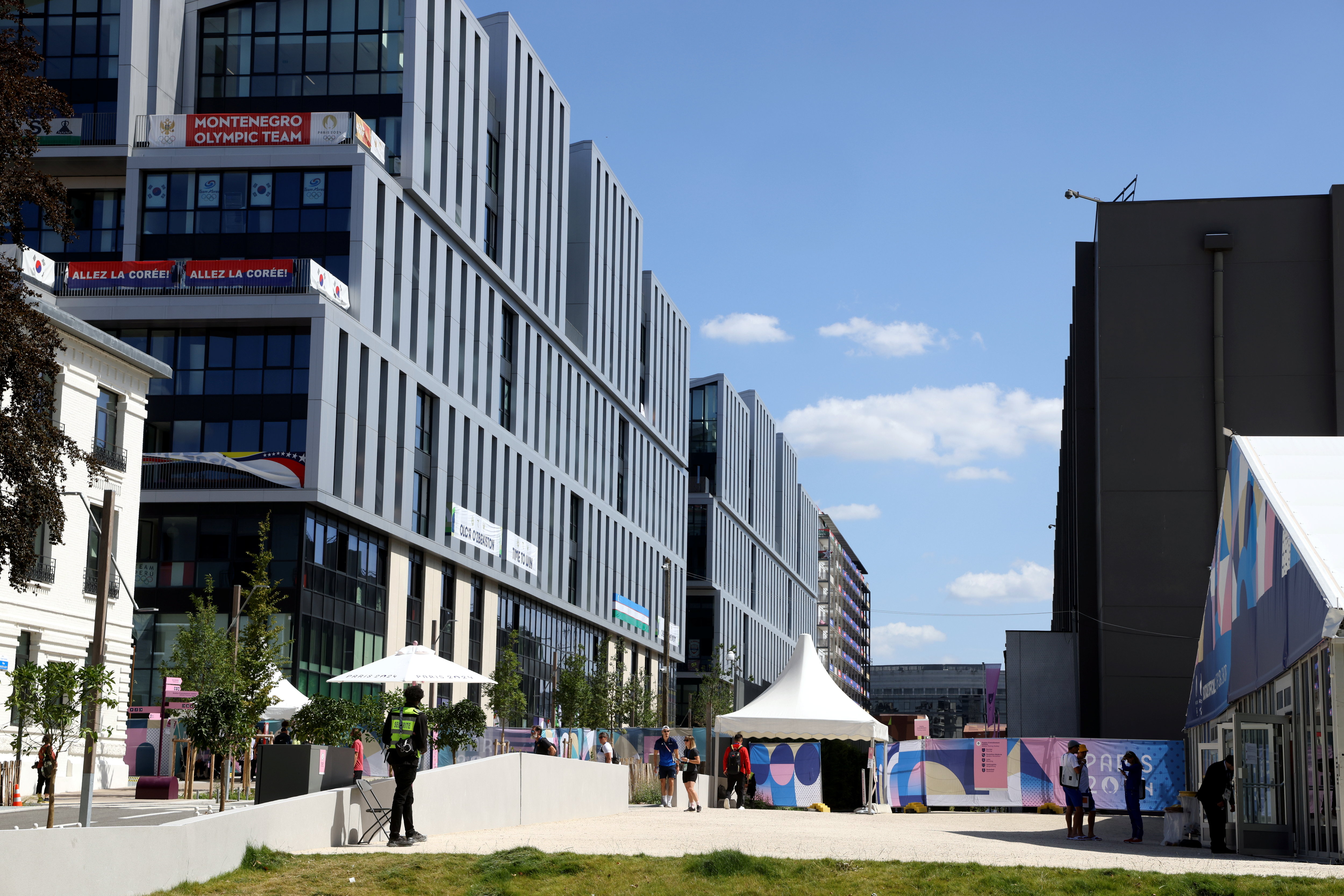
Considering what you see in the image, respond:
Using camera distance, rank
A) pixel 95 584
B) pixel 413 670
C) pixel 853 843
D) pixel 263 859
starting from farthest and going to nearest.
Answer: pixel 95 584, pixel 413 670, pixel 853 843, pixel 263 859

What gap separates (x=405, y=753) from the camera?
54.1ft

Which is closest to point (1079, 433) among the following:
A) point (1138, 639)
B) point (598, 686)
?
point (1138, 639)

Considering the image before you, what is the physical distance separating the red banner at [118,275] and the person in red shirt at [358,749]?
2351 centimetres

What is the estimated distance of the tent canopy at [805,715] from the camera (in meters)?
32.7

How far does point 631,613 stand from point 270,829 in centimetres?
6799

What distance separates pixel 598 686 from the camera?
65.5 metres

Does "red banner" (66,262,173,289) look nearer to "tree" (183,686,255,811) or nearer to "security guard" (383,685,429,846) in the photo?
"tree" (183,686,255,811)

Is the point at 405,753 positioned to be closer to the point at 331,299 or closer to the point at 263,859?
the point at 263,859

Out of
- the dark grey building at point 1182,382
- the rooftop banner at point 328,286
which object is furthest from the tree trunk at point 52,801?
the dark grey building at point 1182,382

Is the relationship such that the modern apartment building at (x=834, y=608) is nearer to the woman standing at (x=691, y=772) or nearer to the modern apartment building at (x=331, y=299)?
the modern apartment building at (x=331, y=299)

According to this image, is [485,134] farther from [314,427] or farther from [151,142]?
[314,427]

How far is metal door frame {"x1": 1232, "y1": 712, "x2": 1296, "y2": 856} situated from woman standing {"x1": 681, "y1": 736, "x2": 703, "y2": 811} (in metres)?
10.4

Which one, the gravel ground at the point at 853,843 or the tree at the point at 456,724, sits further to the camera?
the tree at the point at 456,724

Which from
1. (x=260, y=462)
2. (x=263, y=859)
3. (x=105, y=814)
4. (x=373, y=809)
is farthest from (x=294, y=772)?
(x=260, y=462)
